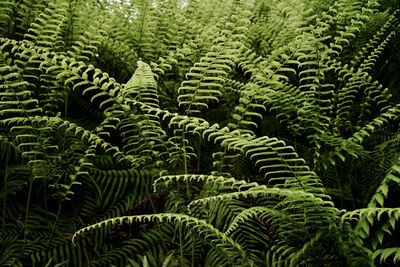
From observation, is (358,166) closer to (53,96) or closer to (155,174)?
(155,174)

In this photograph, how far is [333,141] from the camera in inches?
70.3

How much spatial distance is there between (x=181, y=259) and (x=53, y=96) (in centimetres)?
125

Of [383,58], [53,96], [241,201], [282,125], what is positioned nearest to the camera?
[241,201]

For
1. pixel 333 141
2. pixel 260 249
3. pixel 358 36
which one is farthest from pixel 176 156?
pixel 358 36

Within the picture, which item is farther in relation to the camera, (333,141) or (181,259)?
(333,141)

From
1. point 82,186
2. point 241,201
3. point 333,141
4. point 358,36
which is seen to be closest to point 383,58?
point 358,36

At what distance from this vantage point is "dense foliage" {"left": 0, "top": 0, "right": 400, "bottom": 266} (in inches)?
55.2

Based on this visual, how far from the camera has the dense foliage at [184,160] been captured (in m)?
1.40

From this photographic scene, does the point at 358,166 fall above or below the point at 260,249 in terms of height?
above

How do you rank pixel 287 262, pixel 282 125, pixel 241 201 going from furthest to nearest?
pixel 282 125
pixel 241 201
pixel 287 262

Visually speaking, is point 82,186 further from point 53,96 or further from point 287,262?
point 287,262

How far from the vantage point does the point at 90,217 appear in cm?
192

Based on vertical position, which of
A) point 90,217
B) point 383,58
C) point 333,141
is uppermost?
point 383,58

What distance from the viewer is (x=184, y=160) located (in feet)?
5.75
